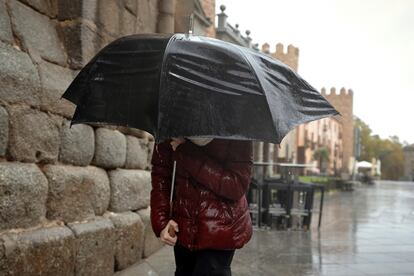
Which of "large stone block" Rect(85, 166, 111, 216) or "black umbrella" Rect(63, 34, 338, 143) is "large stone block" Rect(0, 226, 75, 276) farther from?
"black umbrella" Rect(63, 34, 338, 143)

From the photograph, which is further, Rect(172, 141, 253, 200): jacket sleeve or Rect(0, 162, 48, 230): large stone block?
Rect(0, 162, 48, 230): large stone block

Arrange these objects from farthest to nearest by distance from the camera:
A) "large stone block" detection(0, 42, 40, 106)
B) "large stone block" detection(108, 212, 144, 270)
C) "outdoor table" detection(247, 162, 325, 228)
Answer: "outdoor table" detection(247, 162, 325, 228) → "large stone block" detection(108, 212, 144, 270) → "large stone block" detection(0, 42, 40, 106)

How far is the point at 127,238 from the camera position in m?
5.83

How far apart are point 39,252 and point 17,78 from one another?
56.6 inches

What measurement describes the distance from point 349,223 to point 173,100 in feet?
33.0

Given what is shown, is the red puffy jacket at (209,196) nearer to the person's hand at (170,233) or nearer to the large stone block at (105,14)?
the person's hand at (170,233)

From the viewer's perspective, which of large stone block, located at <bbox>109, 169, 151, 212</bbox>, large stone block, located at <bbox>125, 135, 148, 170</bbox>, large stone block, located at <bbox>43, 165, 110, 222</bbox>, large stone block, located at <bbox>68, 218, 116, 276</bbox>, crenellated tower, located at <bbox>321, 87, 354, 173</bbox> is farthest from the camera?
crenellated tower, located at <bbox>321, 87, 354, 173</bbox>

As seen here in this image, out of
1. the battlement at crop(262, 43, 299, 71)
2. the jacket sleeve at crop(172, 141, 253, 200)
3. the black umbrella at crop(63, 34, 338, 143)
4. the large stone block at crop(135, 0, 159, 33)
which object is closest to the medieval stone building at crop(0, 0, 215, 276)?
the large stone block at crop(135, 0, 159, 33)

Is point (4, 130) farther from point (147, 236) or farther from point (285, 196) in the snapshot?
point (285, 196)

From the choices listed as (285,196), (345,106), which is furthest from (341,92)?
(285,196)

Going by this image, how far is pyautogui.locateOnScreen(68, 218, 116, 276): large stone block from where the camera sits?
15.7 feet

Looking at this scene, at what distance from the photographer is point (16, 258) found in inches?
153

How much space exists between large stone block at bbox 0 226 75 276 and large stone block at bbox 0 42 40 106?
3.62ft

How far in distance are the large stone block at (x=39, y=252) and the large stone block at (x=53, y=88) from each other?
109 cm
